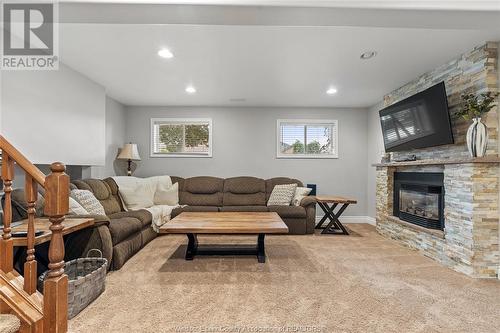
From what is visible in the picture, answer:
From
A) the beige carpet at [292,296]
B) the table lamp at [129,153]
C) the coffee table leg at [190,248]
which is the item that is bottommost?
the beige carpet at [292,296]

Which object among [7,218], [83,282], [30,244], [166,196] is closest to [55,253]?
[30,244]

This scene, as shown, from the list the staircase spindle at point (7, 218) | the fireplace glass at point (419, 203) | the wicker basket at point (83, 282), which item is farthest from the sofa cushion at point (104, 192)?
the fireplace glass at point (419, 203)

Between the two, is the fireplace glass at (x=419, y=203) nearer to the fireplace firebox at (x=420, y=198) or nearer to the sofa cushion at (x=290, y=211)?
the fireplace firebox at (x=420, y=198)

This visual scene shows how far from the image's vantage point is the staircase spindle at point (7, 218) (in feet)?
5.10

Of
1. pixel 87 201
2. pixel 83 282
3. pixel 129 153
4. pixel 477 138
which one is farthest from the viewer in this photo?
pixel 129 153

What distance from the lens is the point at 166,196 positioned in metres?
5.05

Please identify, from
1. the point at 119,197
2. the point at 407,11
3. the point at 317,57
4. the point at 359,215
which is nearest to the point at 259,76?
the point at 317,57

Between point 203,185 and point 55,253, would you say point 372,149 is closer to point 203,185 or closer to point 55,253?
point 203,185

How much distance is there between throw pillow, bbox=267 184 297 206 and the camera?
499cm

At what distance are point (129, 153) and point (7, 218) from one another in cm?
370

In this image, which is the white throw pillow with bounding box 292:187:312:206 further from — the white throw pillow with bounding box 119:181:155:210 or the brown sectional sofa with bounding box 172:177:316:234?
the white throw pillow with bounding box 119:181:155:210

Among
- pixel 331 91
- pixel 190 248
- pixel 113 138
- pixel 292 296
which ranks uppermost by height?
pixel 331 91

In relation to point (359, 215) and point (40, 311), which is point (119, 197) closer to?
point (40, 311)

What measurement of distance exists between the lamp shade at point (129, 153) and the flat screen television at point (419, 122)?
4.43 m
